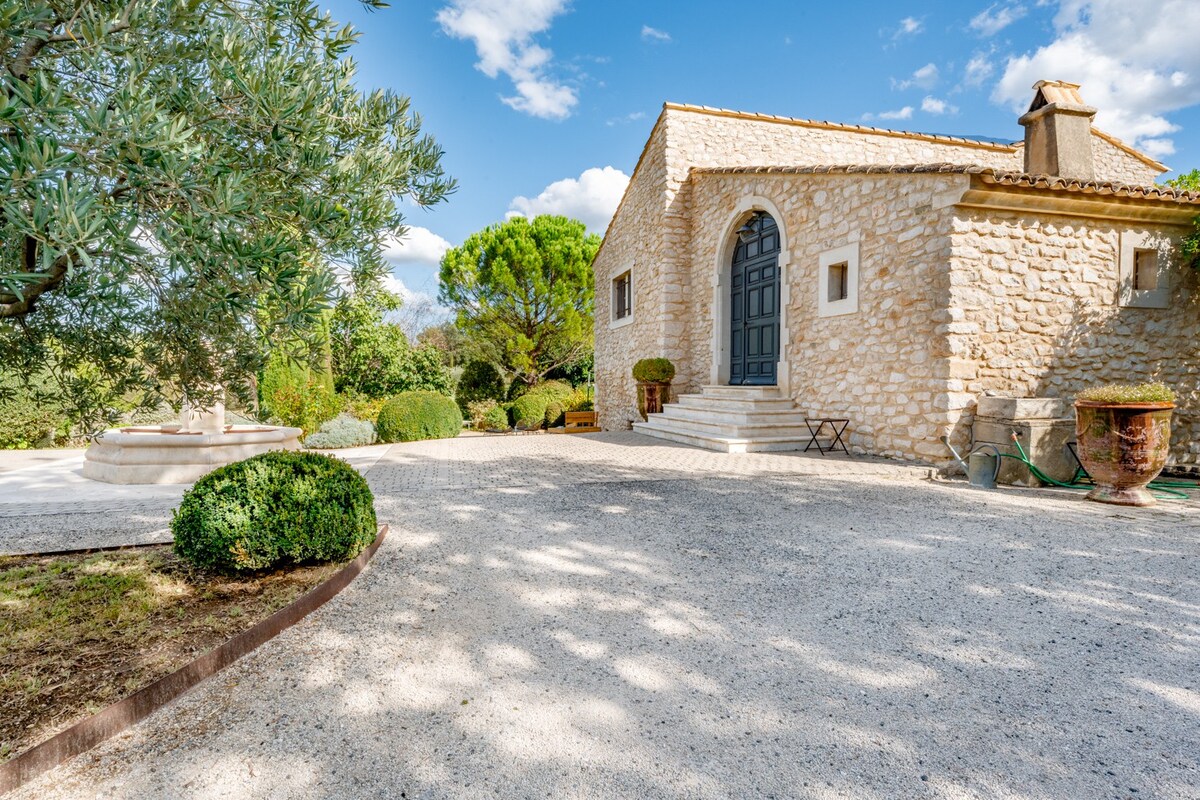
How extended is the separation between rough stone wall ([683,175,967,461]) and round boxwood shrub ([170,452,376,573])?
6156 millimetres

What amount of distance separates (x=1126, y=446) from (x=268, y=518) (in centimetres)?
642

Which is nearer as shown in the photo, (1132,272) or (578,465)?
(1132,272)

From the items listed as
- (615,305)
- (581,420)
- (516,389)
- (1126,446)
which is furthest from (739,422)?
(516,389)

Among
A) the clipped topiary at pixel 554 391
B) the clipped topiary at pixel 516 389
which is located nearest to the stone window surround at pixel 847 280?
the clipped topiary at pixel 554 391

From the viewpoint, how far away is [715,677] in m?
2.21

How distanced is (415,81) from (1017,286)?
674 centimetres

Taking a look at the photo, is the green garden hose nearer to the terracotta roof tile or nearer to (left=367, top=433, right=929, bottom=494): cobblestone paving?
(left=367, top=433, right=929, bottom=494): cobblestone paving

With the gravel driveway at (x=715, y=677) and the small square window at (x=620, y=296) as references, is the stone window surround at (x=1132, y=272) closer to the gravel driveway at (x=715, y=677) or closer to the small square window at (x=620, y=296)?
the gravel driveway at (x=715, y=677)

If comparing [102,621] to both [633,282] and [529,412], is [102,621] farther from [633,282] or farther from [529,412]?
[529,412]

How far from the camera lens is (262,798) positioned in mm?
1607

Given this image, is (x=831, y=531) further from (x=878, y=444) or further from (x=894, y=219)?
(x=894, y=219)

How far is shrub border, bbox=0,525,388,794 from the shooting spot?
169 centimetres

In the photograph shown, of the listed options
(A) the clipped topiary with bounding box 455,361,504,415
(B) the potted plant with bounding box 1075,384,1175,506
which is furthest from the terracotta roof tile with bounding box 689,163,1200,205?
(A) the clipped topiary with bounding box 455,361,504,415

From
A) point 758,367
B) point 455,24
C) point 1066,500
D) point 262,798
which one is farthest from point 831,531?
point 758,367
